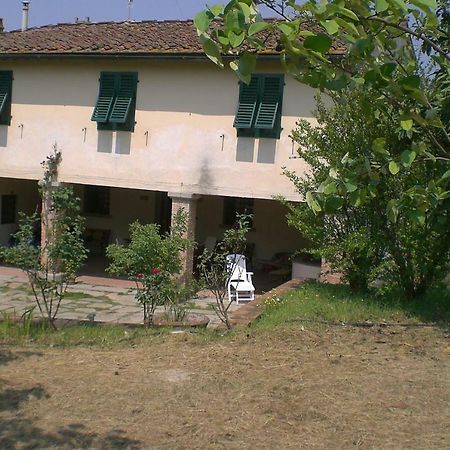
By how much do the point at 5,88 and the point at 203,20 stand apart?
13.1 meters

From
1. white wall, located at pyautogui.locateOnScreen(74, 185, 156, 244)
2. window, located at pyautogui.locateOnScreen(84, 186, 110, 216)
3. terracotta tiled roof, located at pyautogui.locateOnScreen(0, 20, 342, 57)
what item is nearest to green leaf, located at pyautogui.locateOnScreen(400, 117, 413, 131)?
terracotta tiled roof, located at pyautogui.locateOnScreen(0, 20, 342, 57)

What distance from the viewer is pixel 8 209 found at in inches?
678

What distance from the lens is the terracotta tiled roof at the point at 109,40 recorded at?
1316 centimetres

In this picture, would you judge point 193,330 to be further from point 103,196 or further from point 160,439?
point 103,196

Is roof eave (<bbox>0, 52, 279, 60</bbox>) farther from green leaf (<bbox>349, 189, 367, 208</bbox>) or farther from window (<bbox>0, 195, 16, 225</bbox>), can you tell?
green leaf (<bbox>349, 189, 367, 208</bbox>)

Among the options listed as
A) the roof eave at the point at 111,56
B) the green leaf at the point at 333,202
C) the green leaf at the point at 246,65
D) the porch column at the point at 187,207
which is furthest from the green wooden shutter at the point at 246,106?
the green leaf at the point at 246,65

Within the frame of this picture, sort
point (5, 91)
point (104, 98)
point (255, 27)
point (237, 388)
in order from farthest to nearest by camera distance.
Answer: point (5, 91) → point (104, 98) → point (237, 388) → point (255, 27)

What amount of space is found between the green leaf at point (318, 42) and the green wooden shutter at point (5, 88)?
42.8ft

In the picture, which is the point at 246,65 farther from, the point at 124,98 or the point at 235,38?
the point at 124,98

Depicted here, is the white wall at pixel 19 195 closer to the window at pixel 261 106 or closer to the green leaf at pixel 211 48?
the window at pixel 261 106

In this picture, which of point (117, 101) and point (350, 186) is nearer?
point (350, 186)

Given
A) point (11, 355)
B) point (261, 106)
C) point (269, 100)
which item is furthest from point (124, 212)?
point (11, 355)

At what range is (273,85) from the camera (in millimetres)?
12391

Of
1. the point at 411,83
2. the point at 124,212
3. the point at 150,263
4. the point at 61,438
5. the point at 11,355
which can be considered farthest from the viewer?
the point at 124,212
